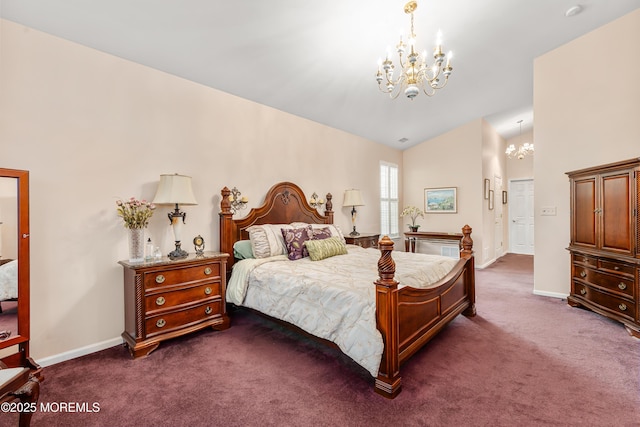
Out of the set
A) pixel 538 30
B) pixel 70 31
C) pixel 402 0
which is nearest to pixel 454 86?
pixel 538 30

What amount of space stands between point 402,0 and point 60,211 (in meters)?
3.43

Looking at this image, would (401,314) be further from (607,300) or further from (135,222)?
(607,300)

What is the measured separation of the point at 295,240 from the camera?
11.0 feet

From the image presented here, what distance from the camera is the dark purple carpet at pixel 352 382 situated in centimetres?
170

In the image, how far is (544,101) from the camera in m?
4.09

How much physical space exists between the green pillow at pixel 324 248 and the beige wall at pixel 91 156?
1.16 metres

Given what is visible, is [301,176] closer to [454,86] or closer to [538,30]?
[454,86]

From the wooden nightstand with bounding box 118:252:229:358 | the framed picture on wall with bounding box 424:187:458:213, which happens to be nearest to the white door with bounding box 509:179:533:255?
the framed picture on wall with bounding box 424:187:458:213

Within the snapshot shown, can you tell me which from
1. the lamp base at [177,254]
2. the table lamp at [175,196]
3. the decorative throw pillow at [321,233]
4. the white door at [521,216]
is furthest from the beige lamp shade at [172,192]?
the white door at [521,216]

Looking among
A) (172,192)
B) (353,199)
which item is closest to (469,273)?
(353,199)

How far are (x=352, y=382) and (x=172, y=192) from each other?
222 cm

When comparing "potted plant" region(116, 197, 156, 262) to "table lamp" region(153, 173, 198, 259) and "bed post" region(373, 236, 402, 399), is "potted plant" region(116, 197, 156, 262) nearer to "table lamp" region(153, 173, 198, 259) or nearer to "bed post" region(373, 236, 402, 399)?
"table lamp" region(153, 173, 198, 259)

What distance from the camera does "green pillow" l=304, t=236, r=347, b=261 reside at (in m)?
3.22

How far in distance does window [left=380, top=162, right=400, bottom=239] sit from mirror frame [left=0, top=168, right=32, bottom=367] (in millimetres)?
5280
